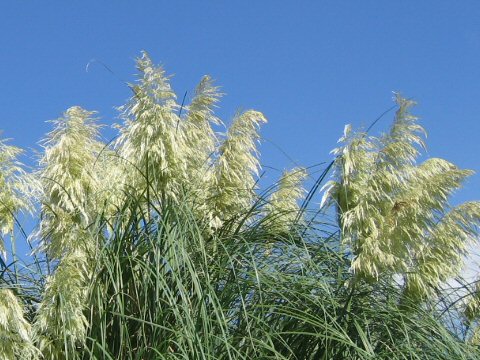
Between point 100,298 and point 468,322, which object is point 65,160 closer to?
point 100,298

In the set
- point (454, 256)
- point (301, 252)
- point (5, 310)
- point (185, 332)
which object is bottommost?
point (5, 310)

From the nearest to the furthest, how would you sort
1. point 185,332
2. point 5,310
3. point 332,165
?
point 5,310 → point 185,332 → point 332,165

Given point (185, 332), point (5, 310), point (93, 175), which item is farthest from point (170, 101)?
point (5, 310)

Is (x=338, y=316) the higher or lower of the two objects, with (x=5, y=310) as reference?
higher

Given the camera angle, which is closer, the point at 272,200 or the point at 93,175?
the point at 93,175

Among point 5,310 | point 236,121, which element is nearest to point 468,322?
point 236,121

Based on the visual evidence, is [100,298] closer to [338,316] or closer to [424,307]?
[338,316]

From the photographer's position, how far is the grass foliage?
542 cm

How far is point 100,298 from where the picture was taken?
221 inches

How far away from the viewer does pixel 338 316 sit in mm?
5617

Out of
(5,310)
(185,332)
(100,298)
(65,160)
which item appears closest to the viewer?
(5,310)

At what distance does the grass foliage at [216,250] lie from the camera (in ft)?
17.8

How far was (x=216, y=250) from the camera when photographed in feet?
20.2

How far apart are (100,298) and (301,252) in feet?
4.84
